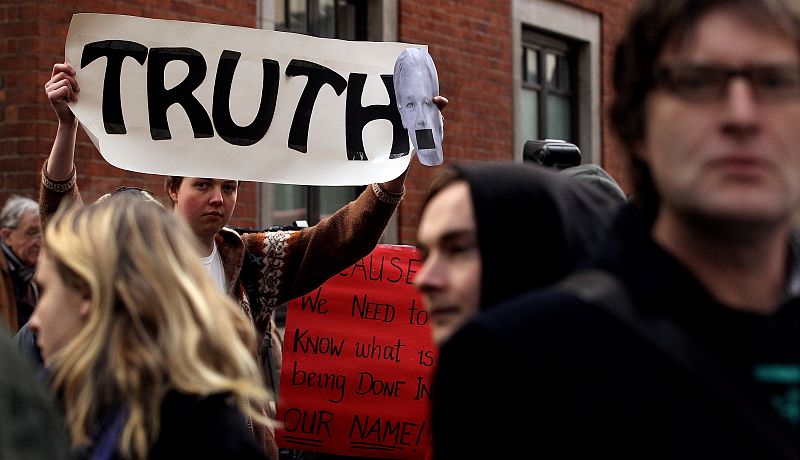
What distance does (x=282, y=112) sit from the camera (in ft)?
16.8

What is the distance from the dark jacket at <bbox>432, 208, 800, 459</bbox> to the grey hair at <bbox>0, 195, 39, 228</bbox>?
17.9 feet

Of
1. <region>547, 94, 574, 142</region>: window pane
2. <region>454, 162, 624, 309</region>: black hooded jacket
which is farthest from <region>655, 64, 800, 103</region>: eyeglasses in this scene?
<region>547, 94, 574, 142</region>: window pane

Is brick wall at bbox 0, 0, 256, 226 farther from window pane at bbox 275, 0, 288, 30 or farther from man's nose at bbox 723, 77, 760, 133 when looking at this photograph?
man's nose at bbox 723, 77, 760, 133

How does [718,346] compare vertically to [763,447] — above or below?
above

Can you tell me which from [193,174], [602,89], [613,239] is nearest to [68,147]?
[193,174]

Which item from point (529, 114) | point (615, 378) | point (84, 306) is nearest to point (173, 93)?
point (84, 306)

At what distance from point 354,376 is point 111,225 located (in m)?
3.32

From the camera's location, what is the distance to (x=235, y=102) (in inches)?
199

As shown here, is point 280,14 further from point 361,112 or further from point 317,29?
point 361,112

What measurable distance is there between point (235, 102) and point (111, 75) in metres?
0.47

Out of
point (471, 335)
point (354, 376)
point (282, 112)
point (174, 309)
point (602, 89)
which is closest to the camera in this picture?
point (471, 335)

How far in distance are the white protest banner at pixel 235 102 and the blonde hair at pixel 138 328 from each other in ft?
7.09

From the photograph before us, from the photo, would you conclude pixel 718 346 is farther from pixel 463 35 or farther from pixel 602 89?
pixel 602 89

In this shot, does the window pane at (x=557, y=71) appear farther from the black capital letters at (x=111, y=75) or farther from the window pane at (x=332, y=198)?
the black capital letters at (x=111, y=75)
